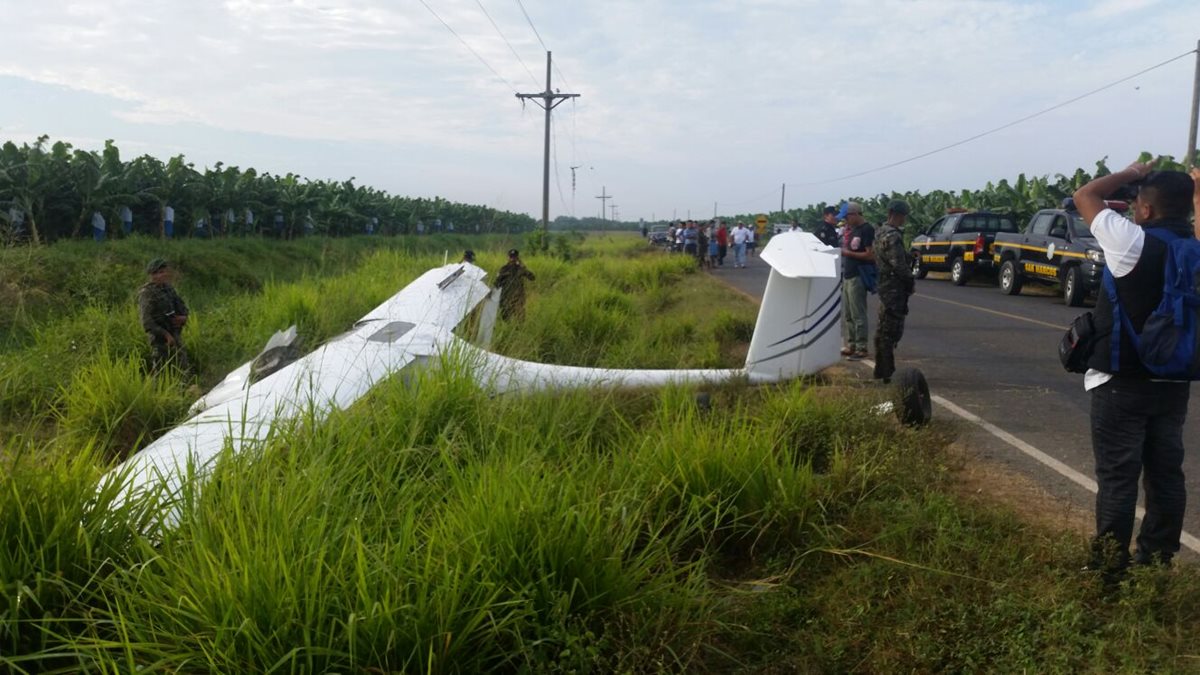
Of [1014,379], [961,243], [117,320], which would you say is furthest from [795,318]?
[961,243]

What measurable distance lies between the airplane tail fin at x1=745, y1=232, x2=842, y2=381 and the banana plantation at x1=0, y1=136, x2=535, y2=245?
10.7 m

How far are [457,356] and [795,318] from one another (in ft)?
8.87

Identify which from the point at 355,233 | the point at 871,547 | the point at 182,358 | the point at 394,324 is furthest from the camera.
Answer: the point at 355,233

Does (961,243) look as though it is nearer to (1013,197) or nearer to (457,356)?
(1013,197)

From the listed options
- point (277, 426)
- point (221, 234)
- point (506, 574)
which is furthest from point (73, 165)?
point (506, 574)

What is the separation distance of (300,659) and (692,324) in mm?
8781

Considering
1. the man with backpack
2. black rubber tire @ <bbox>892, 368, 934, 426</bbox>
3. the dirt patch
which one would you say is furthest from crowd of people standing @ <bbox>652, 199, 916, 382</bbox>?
the man with backpack

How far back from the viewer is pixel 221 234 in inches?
1134

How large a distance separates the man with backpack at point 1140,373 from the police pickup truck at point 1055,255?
40.4ft

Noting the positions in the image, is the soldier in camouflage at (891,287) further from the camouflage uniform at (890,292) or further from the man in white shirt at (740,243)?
the man in white shirt at (740,243)

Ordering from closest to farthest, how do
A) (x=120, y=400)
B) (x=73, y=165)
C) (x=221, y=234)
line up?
(x=120, y=400) < (x=73, y=165) < (x=221, y=234)

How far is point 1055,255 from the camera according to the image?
16641 millimetres

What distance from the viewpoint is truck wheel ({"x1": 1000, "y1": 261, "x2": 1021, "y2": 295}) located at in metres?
18.1

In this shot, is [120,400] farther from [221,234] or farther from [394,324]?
[221,234]
